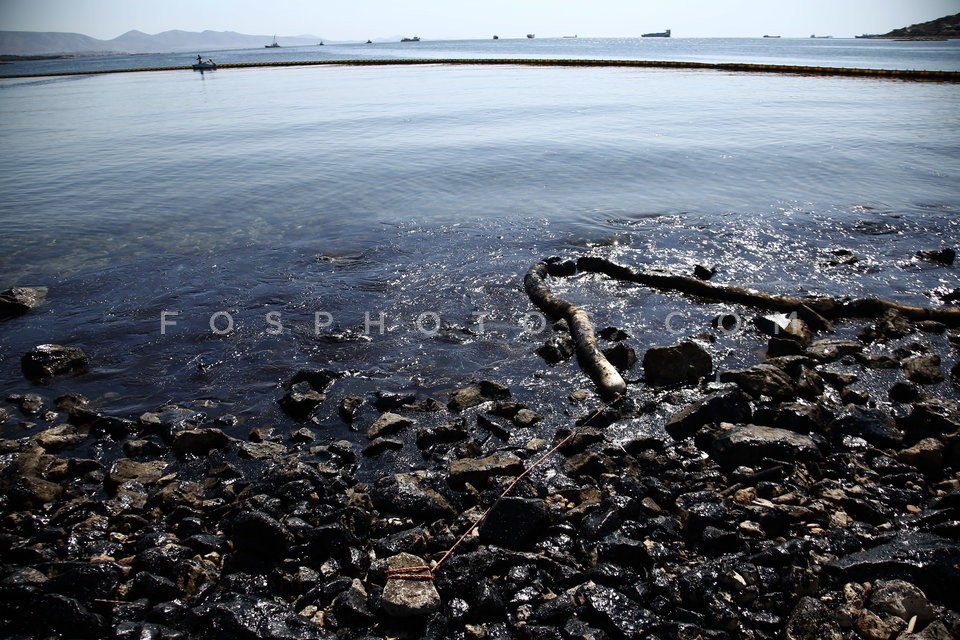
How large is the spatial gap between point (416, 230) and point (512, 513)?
12990 millimetres

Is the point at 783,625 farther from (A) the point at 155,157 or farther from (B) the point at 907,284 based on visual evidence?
(A) the point at 155,157

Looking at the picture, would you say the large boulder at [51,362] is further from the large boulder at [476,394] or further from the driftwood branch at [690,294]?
the driftwood branch at [690,294]

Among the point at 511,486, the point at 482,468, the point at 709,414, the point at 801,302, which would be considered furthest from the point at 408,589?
the point at 801,302

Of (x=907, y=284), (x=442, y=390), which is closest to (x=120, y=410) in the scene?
(x=442, y=390)

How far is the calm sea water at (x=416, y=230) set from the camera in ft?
34.1

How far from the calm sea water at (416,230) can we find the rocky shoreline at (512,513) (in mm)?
902

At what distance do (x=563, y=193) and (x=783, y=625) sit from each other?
18.3 m

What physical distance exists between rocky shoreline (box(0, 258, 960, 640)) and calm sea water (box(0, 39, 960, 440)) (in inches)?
35.5

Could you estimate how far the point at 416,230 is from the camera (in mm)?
17641

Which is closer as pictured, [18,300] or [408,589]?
[408,589]

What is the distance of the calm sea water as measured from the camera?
10391 mm

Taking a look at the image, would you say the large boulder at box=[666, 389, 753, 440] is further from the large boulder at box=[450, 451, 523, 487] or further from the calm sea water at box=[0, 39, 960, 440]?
the large boulder at box=[450, 451, 523, 487]

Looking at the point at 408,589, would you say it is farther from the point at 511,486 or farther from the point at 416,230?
the point at 416,230

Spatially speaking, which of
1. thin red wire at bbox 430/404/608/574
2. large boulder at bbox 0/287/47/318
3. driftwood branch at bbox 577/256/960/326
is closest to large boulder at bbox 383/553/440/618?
thin red wire at bbox 430/404/608/574
